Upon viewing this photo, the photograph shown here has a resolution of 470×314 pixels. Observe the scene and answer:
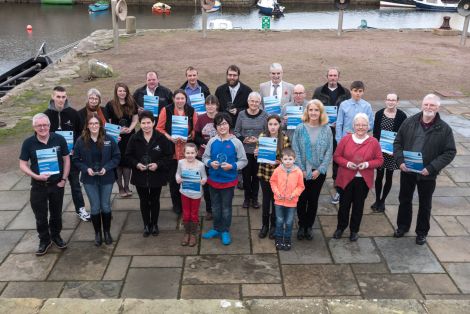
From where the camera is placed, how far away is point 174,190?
649cm

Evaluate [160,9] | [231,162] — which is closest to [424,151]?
[231,162]

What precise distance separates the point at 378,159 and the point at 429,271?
139 cm

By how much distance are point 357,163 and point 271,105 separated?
1743mm

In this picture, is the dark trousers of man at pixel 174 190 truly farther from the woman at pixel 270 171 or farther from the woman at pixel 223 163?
the woman at pixel 270 171

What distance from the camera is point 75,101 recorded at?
11836 mm

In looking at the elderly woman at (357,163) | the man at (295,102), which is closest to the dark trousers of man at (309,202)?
the elderly woman at (357,163)

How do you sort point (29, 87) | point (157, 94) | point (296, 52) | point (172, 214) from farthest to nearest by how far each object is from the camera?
point (296, 52) → point (29, 87) → point (157, 94) → point (172, 214)

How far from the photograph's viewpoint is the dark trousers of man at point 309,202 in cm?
570

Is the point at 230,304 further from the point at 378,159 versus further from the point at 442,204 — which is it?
the point at 442,204

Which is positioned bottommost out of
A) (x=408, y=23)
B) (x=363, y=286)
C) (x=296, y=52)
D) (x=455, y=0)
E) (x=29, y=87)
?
(x=363, y=286)

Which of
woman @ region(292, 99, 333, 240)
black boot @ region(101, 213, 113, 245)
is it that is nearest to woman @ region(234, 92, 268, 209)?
woman @ region(292, 99, 333, 240)

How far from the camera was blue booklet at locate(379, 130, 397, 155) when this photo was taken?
618 centimetres

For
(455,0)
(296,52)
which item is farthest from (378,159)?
(455,0)

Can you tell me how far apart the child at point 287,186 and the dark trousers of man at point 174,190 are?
4.89 ft
